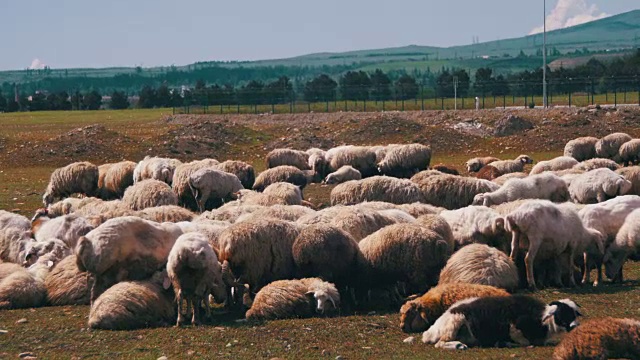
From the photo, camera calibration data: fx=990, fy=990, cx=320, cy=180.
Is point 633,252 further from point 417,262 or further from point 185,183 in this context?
point 185,183

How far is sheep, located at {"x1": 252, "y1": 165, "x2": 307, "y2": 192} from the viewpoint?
3089cm

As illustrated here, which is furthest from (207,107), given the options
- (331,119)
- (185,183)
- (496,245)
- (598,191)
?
(496,245)

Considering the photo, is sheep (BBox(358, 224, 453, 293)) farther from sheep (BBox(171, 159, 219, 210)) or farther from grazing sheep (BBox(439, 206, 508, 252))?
sheep (BBox(171, 159, 219, 210))

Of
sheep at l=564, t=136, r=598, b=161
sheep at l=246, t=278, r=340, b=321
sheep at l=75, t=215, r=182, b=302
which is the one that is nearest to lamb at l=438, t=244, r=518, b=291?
sheep at l=246, t=278, r=340, b=321

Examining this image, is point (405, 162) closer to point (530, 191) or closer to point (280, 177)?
point (280, 177)

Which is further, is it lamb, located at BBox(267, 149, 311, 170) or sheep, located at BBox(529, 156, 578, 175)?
lamb, located at BBox(267, 149, 311, 170)

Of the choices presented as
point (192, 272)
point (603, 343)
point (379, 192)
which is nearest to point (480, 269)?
point (603, 343)

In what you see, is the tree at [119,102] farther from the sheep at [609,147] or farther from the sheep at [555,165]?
the sheep at [555,165]

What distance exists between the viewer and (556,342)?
40.8ft

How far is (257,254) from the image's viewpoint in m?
15.8

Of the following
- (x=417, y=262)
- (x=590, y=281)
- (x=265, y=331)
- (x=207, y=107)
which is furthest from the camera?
(x=207, y=107)

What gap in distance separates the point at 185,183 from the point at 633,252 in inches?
566

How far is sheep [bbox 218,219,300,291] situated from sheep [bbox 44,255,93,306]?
2.36 m

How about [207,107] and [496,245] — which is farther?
[207,107]
